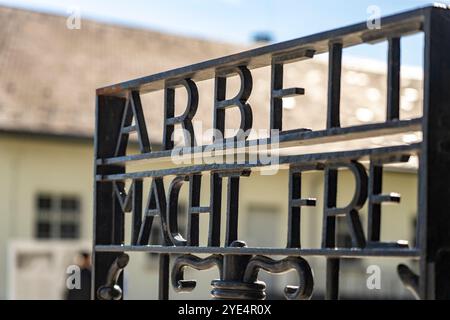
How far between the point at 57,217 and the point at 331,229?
13202 millimetres

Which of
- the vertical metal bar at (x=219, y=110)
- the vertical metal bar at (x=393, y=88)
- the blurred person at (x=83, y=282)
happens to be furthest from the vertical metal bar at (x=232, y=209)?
the blurred person at (x=83, y=282)

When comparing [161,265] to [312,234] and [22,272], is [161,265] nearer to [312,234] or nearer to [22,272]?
[22,272]

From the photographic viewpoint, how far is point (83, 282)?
34.3 feet

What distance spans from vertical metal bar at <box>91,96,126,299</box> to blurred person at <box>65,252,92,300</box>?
707 cm

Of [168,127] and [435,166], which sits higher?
[168,127]

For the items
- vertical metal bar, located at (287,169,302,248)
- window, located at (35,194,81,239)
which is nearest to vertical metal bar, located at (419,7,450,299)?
vertical metal bar, located at (287,169,302,248)

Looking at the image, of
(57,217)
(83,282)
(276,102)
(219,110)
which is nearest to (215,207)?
(219,110)

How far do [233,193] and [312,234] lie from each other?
543 inches

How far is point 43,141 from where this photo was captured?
15.1m

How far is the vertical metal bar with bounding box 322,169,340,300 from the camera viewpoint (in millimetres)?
2426

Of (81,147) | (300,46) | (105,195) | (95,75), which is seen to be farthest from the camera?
(95,75)

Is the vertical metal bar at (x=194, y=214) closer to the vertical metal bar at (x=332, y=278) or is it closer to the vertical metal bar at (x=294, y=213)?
the vertical metal bar at (x=294, y=213)

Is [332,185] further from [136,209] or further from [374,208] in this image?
[136,209]

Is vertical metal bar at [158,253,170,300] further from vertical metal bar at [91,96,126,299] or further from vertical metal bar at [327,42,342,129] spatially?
vertical metal bar at [327,42,342,129]
